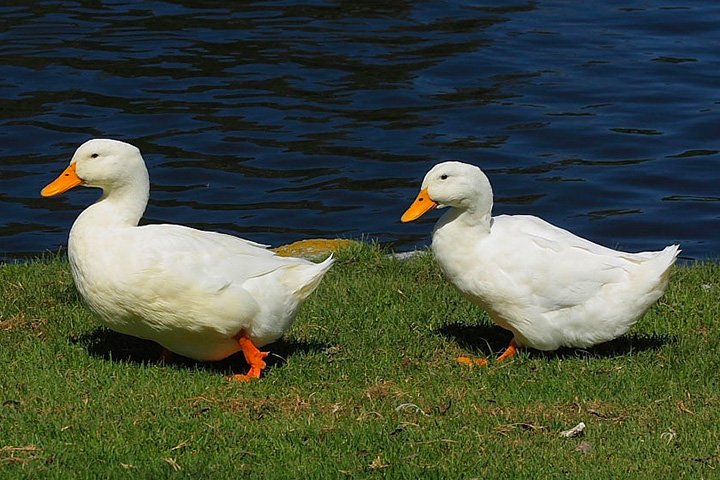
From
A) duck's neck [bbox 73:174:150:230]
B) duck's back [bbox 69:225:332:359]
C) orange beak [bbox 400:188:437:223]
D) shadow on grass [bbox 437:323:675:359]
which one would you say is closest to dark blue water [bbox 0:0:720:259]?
shadow on grass [bbox 437:323:675:359]

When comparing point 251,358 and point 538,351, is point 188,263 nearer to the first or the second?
point 251,358

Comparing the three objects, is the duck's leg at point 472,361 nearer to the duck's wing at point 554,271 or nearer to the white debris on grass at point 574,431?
the duck's wing at point 554,271

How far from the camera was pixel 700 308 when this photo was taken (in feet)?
28.2

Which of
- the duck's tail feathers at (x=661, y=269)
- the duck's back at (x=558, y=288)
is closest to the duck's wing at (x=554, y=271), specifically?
the duck's back at (x=558, y=288)

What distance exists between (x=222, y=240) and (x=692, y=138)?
1052cm

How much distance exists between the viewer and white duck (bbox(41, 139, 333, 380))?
7.10m

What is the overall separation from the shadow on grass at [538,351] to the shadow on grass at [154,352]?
37.3 inches

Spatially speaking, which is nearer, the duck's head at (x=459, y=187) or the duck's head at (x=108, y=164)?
the duck's head at (x=108, y=164)

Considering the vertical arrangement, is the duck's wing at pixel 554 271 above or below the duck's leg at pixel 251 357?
above

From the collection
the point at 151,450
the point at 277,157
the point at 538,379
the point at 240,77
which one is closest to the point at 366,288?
the point at 538,379

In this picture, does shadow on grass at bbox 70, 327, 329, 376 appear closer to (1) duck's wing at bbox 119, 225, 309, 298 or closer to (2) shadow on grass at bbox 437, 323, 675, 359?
(1) duck's wing at bbox 119, 225, 309, 298

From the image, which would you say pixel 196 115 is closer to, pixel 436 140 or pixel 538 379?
pixel 436 140

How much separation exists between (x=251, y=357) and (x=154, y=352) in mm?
853

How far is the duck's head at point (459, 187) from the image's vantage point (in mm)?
7691
